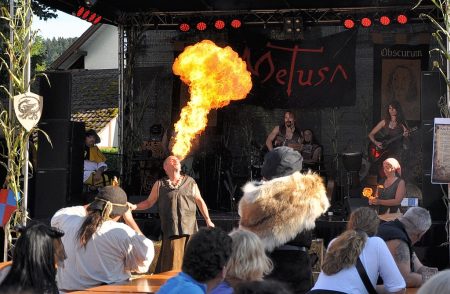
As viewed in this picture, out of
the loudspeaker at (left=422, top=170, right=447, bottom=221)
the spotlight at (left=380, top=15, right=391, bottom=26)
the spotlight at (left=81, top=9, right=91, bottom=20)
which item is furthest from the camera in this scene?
the spotlight at (left=380, top=15, right=391, bottom=26)

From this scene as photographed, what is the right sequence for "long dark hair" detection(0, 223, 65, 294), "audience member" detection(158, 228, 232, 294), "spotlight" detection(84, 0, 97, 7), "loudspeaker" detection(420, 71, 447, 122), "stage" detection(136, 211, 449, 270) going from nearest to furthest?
"audience member" detection(158, 228, 232, 294), "long dark hair" detection(0, 223, 65, 294), "loudspeaker" detection(420, 71, 447, 122), "stage" detection(136, 211, 449, 270), "spotlight" detection(84, 0, 97, 7)

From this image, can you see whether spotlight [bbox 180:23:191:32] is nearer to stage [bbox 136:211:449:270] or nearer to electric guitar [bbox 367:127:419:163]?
stage [bbox 136:211:449:270]

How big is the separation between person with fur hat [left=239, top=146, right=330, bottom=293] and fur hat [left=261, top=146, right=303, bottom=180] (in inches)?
1.3

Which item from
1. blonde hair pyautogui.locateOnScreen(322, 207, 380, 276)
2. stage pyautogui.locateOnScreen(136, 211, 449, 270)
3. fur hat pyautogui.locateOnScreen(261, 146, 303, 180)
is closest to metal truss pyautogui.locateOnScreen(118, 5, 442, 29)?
stage pyautogui.locateOnScreen(136, 211, 449, 270)

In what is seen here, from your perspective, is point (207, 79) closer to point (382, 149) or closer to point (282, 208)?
point (382, 149)

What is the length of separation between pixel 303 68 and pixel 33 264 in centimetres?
1147

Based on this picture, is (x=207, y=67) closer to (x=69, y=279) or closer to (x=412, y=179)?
(x=412, y=179)

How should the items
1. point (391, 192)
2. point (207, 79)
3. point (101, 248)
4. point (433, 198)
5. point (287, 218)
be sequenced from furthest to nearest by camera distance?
point (207, 79), point (391, 192), point (433, 198), point (101, 248), point (287, 218)

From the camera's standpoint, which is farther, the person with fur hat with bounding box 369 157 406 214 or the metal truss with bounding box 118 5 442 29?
the metal truss with bounding box 118 5 442 29

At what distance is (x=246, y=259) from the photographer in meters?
4.23

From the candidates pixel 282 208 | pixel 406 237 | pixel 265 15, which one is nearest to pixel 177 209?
pixel 406 237

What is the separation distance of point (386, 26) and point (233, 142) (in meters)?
3.48

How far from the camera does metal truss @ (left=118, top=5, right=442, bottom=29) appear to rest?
1455cm

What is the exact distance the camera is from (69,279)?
597 centimetres
